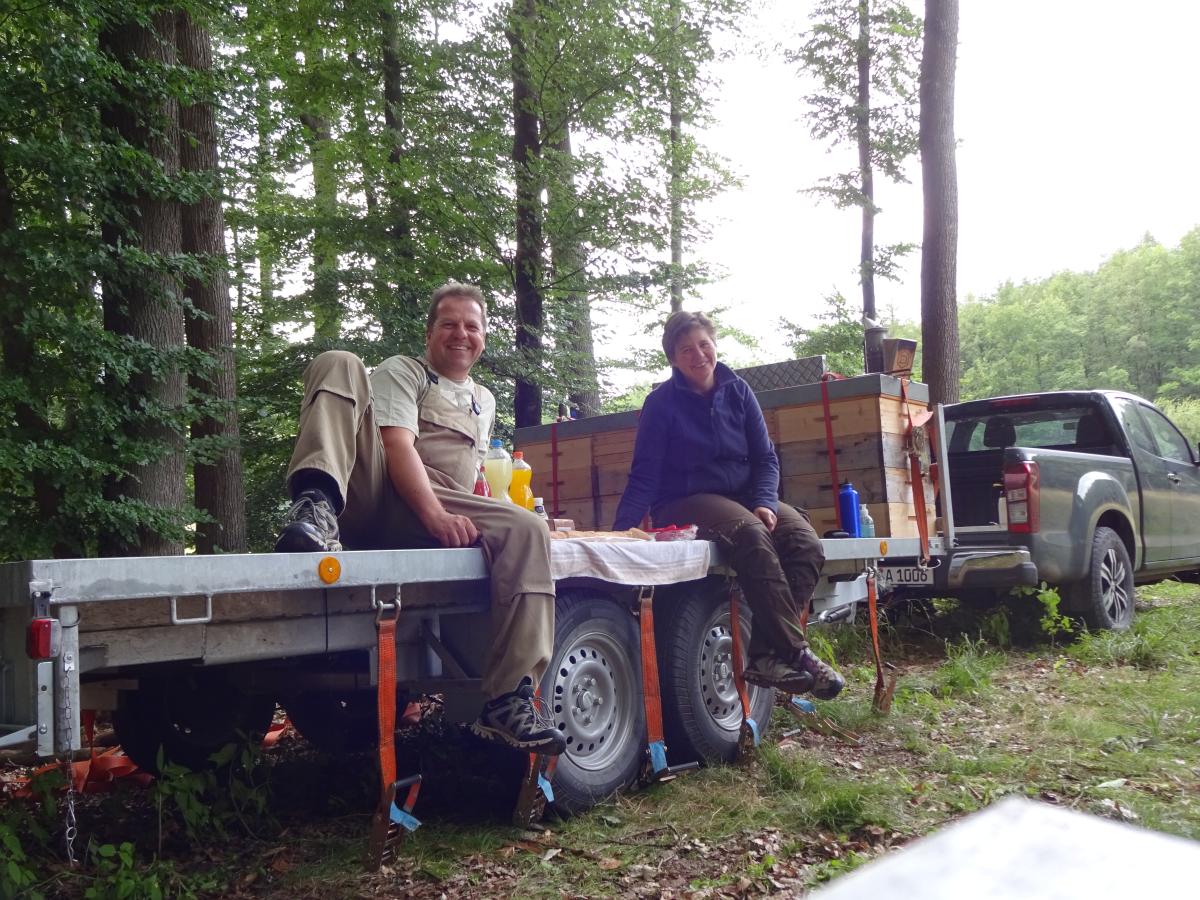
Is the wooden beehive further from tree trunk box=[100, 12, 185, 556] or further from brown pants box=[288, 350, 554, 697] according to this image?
tree trunk box=[100, 12, 185, 556]

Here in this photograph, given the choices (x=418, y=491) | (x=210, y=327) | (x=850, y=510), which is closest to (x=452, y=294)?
(x=418, y=491)

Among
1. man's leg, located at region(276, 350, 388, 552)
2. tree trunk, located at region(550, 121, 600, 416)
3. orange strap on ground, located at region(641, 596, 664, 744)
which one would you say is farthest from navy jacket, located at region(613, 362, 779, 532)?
tree trunk, located at region(550, 121, 600, 416)

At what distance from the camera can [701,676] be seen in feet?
15.3

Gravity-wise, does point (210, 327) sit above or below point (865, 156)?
below

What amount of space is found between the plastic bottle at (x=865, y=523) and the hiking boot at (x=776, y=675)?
57.3 inches

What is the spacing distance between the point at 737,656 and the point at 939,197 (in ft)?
29.7

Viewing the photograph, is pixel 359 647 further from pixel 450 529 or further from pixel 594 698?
pixel 594 698

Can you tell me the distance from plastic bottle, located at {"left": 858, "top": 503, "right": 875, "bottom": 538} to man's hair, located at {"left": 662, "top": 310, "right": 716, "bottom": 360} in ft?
4.82

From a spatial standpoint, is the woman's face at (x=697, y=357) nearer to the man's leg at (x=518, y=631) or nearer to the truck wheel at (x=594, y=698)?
the truck wheel at (x=594, y=698)

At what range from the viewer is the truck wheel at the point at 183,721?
4047mm

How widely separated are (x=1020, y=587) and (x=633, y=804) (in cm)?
430

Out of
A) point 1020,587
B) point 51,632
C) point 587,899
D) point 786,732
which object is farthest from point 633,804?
point 1020,587

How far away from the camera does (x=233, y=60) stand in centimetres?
808

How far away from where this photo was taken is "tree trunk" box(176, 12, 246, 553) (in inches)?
316
